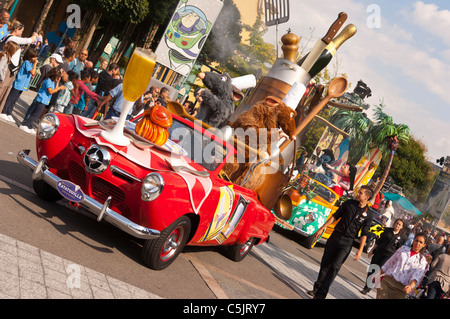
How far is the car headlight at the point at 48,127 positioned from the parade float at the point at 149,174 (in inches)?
0.4

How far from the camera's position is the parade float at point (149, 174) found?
5023 mm

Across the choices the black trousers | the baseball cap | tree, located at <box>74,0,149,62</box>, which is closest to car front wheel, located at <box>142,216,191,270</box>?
the black trousers

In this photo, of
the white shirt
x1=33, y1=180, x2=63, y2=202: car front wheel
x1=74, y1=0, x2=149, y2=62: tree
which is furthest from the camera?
x1=74, y1=0, x2=149, y2=62: tree

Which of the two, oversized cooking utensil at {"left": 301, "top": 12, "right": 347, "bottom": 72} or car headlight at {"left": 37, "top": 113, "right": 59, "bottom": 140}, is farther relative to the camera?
oversized cooking utensil at {"left": 301, "top": 12, "right": 347, "bottom": 72}

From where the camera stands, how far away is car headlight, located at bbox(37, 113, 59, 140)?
18.3 ft

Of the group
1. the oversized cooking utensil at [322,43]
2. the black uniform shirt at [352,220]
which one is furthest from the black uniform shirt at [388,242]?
the oversized cooking utensil at [322,43]

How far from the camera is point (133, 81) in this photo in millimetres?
5535

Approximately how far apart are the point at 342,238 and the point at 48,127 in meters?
4.32

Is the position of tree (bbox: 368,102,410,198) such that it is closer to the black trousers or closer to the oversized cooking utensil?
the oversized cooking utensil

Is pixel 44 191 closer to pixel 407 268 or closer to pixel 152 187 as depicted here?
pixel 152 187

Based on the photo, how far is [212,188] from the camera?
573 centimetres

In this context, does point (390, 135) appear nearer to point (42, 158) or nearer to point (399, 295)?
point (399, 295)

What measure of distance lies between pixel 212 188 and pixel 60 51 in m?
8.30

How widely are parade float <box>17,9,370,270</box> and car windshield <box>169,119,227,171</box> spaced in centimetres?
1
